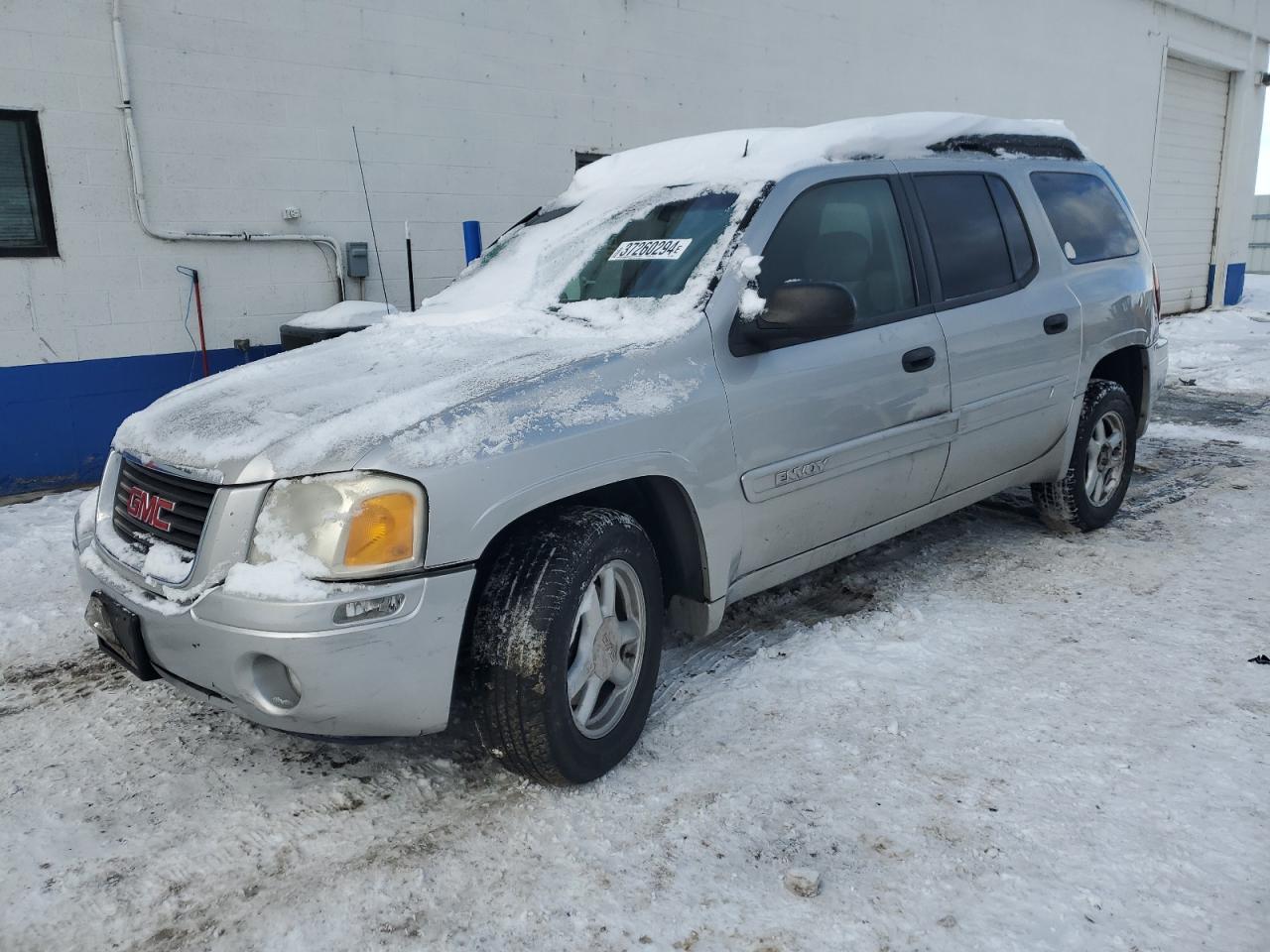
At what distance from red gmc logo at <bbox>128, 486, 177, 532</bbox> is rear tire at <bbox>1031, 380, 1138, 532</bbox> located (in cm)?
387

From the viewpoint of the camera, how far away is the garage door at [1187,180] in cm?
1616

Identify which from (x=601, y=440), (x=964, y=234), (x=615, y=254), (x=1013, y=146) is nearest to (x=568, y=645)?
(x=601, y=440)

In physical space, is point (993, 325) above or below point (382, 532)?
above

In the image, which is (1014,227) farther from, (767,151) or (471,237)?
(471,237)

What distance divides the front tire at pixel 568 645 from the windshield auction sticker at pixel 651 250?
100 centimetres

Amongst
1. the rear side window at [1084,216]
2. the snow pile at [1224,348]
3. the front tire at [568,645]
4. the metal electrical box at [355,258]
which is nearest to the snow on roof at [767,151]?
the rear side window at [1084,216]

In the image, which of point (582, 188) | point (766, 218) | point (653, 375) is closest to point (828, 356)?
point (766, 218)

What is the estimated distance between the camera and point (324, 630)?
7.49ft

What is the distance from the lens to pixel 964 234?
402 centimetres

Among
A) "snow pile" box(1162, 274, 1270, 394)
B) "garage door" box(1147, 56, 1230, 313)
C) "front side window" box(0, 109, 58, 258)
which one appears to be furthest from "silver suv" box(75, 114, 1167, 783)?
"garage door" box(1147, 56, 1230, 313)

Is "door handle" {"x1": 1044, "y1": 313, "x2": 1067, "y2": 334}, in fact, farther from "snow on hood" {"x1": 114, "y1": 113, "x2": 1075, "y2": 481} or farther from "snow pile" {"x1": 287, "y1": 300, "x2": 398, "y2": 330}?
"snow pile" {"x1": 287, "y1": 300, "x2": 398, "y2": 330}

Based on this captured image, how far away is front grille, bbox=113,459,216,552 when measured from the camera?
8.31 ft

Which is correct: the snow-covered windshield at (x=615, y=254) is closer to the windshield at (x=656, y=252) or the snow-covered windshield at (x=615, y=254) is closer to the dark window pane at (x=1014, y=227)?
the windshield at (x=656, y=252)

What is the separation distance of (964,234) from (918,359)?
0.75m
